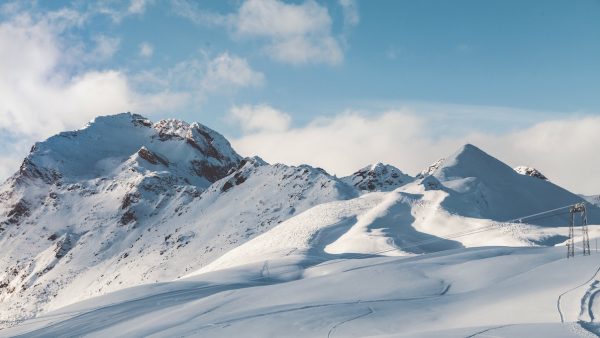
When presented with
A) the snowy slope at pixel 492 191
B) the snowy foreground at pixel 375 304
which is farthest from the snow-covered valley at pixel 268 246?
the snowy slope at pixel 492 191

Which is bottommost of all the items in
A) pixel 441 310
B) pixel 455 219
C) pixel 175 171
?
pixel 441 310

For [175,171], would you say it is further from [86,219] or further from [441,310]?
[441,310]

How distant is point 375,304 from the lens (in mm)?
19750

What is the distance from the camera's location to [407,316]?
696 inches

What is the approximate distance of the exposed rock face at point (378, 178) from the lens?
79875 mm

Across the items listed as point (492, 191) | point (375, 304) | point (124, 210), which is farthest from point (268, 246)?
point (124, 210)

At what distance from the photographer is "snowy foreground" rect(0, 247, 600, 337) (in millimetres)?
16031

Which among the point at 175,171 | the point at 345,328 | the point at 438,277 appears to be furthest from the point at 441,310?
the point at 175,171

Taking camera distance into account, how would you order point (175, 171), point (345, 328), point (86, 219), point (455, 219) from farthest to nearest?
point (175, 171) < point (86, 219) < point (455, 219) < point (345, 328)

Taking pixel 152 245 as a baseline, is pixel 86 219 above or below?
above

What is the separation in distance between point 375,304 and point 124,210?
250 ft

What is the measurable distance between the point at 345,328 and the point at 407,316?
86.0 inches

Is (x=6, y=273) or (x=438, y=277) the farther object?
(x=6, y=273)

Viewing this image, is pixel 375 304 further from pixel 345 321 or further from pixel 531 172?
Answer: pixel 531 172
